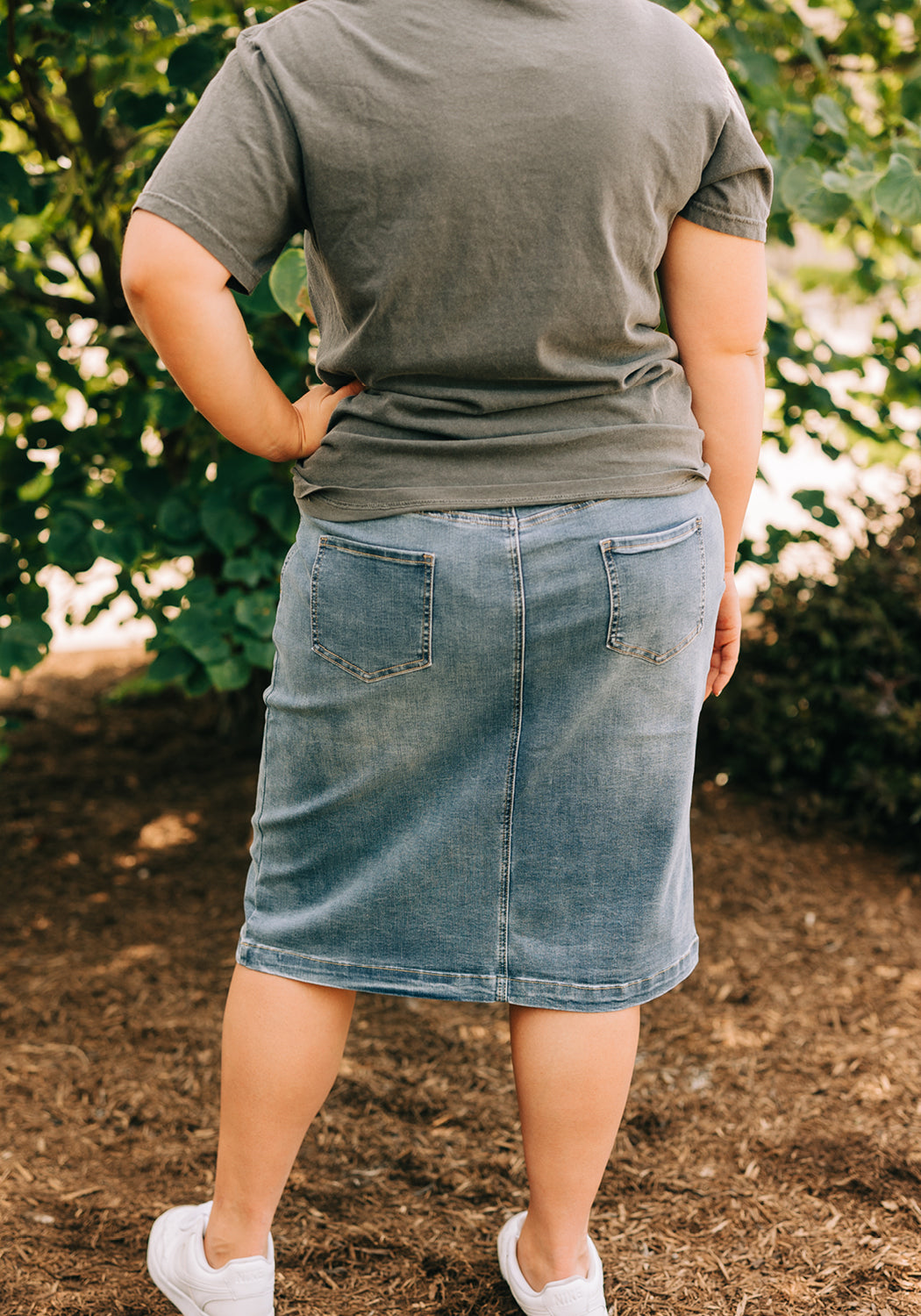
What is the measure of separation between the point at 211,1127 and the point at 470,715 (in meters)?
1.26

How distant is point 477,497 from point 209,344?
0.34 metres

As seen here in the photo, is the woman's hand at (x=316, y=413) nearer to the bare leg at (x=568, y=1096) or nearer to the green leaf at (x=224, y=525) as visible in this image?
the bare leg at (x=568, y=1096)

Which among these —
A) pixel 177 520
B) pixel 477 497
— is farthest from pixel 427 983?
pixel 177 520

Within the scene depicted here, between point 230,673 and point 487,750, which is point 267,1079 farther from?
point 230,673

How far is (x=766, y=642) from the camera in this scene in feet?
11.1

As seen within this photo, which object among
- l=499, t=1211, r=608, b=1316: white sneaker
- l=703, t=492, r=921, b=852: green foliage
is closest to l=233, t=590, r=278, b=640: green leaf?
l=499, t=1211, r=608, b=1316: white sneaker

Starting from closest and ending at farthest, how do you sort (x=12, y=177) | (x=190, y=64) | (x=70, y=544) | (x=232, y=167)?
(x=232, y=167) < (x=190, y=64) < (x=12, y=177) < (x=70, y=544)

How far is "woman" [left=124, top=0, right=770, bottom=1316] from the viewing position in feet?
3.89

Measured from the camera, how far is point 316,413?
138 cm

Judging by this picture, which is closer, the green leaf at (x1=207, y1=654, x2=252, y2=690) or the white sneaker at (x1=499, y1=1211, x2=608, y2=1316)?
the white sneaker at (x1=499, y1=1211, x2=608, y2=1316)

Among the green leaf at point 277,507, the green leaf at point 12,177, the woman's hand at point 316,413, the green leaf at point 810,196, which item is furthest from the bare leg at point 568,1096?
the green leaf at point 12,177

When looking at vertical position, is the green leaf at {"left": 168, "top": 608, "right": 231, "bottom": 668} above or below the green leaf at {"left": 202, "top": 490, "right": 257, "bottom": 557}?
below

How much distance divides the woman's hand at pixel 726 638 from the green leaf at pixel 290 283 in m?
0.75

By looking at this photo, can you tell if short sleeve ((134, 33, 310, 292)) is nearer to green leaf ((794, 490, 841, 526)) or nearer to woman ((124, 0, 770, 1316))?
woman ((124, 0, 770, 1316))
